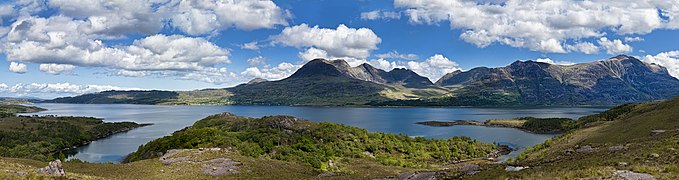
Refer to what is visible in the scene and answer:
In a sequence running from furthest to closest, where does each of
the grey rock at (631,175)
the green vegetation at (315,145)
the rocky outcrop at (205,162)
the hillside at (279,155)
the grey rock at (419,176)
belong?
the green vegetation at (315,145) → the rocky outcrop at (205,162) → the hillside at (279,155) → the grey rock at (419,176) → the grey rock at (631,175)

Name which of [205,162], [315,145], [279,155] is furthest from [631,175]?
[315,145]

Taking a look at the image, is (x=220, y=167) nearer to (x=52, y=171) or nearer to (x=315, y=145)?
(x=52, y=171)

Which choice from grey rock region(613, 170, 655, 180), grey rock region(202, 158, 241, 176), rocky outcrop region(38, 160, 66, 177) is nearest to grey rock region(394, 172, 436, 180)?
grey rock region(613, 170, 655, 180)

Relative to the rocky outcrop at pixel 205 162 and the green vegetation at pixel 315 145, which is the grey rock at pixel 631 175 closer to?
the rocky outcrop at pixel 205 162

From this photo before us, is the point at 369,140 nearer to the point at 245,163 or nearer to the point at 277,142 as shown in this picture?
the point at 277,142

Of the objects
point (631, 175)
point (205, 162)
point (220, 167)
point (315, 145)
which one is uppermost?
point (631, 175)

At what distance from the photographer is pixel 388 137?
Result: 436ft

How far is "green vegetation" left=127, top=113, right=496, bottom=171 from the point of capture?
296 ft

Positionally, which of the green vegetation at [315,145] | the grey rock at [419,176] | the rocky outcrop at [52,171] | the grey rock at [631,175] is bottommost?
the green vegetation at [315,145]

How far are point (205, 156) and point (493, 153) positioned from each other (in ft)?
355

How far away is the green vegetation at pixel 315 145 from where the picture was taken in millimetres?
90312

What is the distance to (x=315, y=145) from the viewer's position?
104 meters

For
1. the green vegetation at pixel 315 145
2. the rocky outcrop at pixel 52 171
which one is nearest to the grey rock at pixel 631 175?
the rocky outcrop at pixel 52 171

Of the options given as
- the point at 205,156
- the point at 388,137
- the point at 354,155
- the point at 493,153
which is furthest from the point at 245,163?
the point at 493,153
